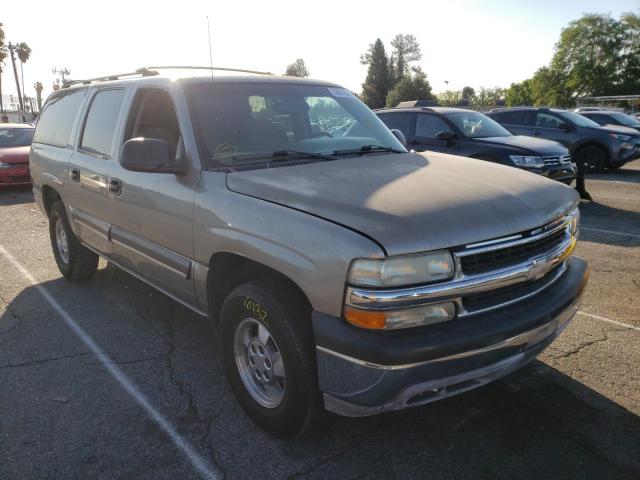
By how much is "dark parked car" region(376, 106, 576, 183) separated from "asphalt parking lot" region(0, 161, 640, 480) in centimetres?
426

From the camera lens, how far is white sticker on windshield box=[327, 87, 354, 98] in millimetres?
4000

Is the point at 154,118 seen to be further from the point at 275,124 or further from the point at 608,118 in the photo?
the point at 608,118

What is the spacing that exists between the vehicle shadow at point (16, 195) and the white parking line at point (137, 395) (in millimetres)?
6468

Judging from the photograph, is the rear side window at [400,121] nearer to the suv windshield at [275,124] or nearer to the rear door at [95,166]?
the suv windshield at [275,124]

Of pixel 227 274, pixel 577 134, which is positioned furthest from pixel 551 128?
pixel 227 274

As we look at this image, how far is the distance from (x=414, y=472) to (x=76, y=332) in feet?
9.86

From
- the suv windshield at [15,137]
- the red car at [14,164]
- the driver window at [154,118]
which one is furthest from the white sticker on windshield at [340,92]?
the suv windshield at [15,137]

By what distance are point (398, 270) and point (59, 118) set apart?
4.48 metres

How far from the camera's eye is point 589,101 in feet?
212

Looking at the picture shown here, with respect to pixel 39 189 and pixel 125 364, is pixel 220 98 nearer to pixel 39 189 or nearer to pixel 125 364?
pixel 125 364

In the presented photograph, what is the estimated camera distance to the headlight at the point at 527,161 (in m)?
8.18

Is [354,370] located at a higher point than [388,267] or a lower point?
lower

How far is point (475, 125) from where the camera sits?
920 centimetres

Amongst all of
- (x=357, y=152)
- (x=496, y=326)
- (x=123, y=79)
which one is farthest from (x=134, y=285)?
(x=496, y=326)
